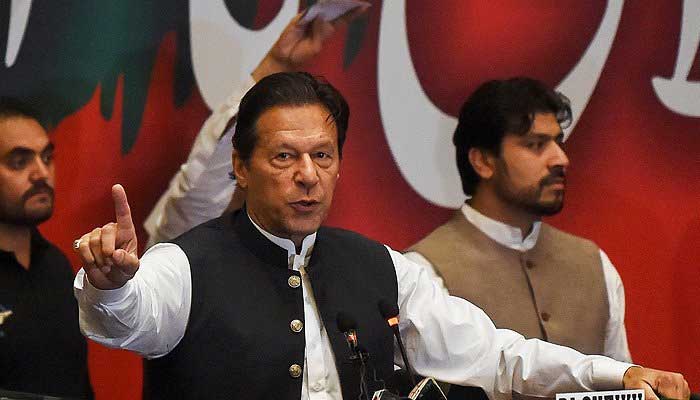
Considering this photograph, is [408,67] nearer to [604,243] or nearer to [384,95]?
[384,95]

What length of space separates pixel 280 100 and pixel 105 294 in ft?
2.73

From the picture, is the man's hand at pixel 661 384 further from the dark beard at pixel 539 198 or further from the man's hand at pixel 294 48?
the man's hand at pixel 294 48

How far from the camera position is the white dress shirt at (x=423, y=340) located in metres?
2.77

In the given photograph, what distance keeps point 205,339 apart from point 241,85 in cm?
155

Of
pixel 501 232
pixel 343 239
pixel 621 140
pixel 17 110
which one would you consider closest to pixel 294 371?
pixel 343 239

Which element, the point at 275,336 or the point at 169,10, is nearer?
the point at 275,336

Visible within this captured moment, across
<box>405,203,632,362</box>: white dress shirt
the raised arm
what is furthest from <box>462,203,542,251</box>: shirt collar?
the raised arm

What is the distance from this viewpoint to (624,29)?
4.80m

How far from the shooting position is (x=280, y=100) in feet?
10.3

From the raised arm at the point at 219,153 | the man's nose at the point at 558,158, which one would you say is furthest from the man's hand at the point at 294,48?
the man's nose at the point at 558,158

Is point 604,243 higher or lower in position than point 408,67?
lower

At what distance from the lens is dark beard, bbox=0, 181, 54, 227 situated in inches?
151

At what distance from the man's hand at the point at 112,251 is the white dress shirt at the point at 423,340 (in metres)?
0.14

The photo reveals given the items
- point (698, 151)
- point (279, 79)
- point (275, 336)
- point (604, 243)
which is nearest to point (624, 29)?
point (698, 151)
